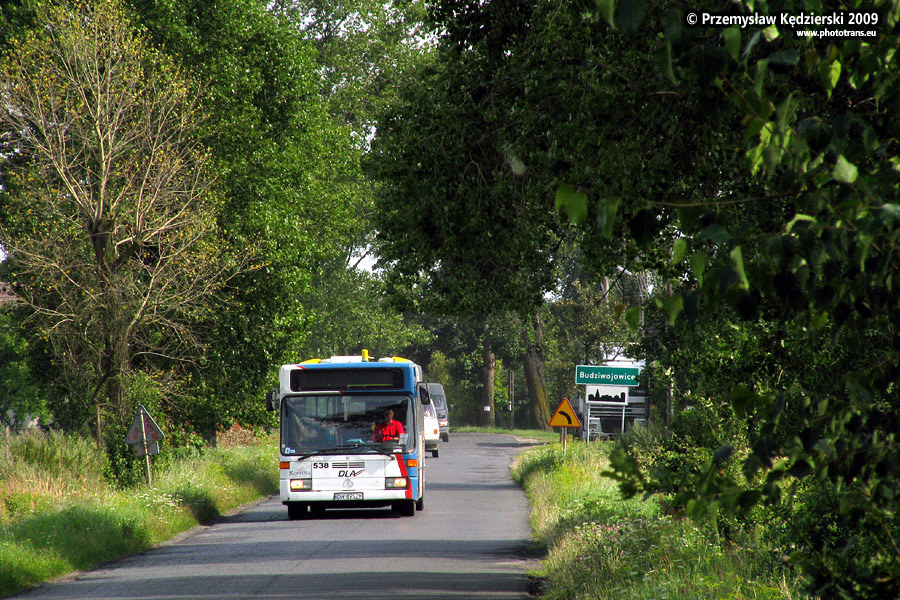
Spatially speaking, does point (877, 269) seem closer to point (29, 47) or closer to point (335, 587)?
point (335, 587)

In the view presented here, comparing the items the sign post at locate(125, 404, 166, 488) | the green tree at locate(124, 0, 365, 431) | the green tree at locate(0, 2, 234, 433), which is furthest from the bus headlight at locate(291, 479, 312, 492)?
the green tree at locate(124, 0, 365, 431)

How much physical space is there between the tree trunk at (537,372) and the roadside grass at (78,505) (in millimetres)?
45584

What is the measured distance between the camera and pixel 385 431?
771 inches

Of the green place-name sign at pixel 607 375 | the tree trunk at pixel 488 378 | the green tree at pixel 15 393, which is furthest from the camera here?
the tree trunk at pixel 488 378

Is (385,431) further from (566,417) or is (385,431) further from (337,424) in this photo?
(566,417)

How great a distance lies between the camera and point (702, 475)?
9.91ft

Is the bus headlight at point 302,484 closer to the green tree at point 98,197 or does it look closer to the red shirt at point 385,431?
the red shirt at point 385,431

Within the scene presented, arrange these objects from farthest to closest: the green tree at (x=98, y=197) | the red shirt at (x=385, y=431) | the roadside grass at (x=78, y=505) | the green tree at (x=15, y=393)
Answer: the green tree at (x=15, y=393) < the green tree at (x=98, y=197) < the red shirt at (x=385, y=431) < the roadside grass at (x=78, y=505)

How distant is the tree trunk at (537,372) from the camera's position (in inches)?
2795

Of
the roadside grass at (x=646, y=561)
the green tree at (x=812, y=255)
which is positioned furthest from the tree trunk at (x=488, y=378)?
the green tree at (x=812, y=255)

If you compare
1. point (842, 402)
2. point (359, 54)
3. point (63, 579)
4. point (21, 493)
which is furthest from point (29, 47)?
point (359, 54)

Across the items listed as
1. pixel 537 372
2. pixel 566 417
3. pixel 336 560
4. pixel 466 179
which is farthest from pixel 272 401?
pixel 537 372

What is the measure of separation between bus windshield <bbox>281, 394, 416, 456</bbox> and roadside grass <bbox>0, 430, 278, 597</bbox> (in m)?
2.65

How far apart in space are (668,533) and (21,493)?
11982 mm
